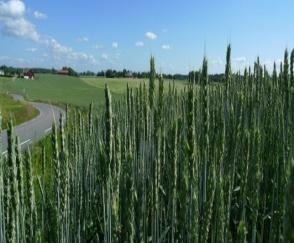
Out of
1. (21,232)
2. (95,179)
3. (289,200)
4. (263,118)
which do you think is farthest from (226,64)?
(289,200)

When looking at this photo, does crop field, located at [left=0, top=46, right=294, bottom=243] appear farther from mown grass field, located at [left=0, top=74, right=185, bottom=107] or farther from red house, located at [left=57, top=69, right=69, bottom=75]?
red house, located at [left=57, top=69, right=69, bottom=75]

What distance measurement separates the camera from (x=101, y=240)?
10.9 feet

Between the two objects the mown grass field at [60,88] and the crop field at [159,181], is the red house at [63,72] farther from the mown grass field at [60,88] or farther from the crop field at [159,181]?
the crop field at [159,181]

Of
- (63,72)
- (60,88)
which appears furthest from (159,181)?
(63,72)

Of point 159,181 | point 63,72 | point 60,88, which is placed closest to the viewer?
point 159,181

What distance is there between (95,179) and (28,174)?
1.53 metres

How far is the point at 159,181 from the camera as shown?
2.22 meters

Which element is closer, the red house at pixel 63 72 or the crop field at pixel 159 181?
the crop field at pixel 159 181

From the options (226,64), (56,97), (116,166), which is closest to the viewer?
(116,166)

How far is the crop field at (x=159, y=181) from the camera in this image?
1.61 m

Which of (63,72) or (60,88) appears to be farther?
(63,72)

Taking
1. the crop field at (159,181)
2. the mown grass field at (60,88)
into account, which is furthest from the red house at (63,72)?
the crop field at (159,181)

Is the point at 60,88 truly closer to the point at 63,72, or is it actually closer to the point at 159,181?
the point at 63,72

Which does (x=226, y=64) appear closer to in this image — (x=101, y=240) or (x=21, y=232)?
(x=101, y=240)
